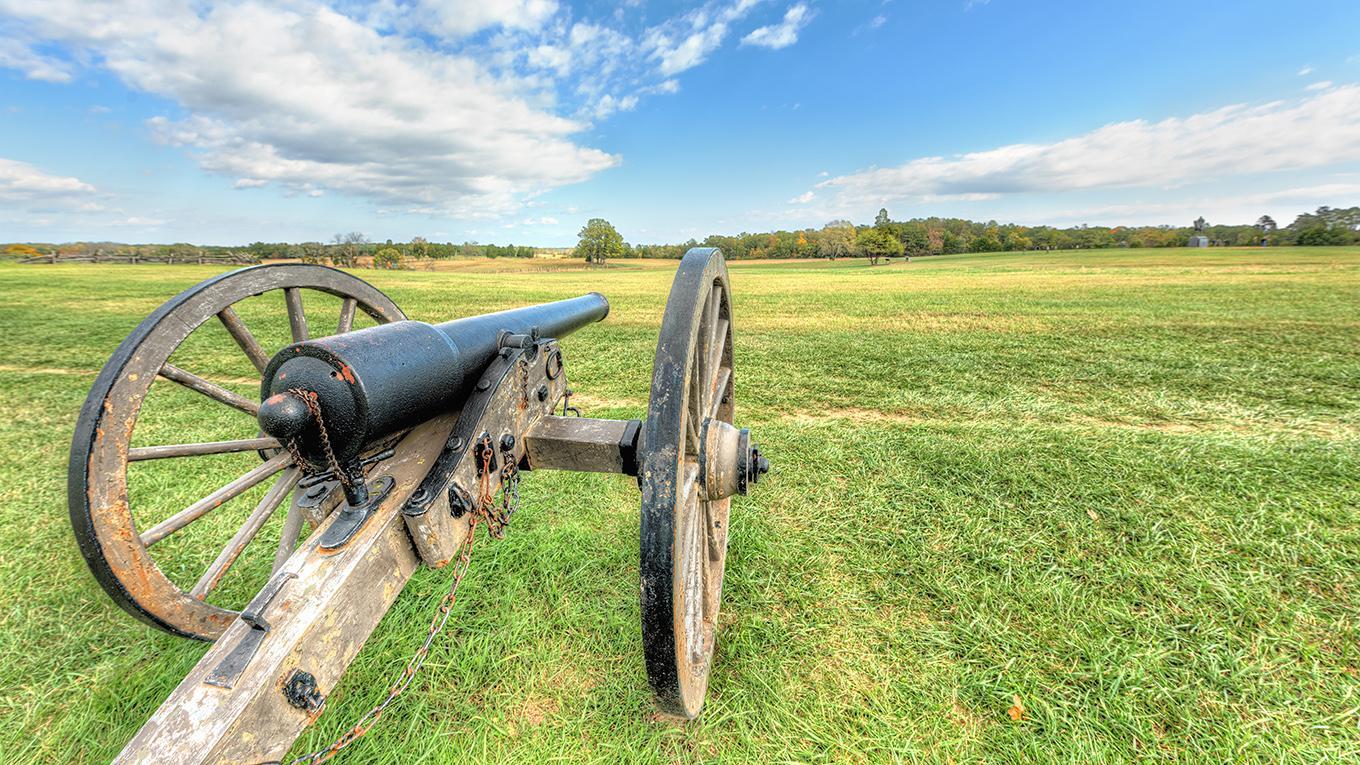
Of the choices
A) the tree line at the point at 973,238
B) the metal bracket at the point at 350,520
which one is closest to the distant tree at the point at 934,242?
the tree line at the point at 973,238

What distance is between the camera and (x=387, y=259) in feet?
181

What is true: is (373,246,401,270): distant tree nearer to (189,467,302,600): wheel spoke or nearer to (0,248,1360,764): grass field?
(0,248,1360,764): grass field

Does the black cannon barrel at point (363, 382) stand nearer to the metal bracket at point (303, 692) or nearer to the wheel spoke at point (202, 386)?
the metal bracket at point (303, 692)

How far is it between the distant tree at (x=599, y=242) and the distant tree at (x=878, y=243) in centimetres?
3203

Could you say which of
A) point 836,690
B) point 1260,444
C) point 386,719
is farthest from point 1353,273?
point 386,719

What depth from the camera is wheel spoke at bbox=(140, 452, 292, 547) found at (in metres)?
2.13

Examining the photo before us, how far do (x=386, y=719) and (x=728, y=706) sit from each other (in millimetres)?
1509

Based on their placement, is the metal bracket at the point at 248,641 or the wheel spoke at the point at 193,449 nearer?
the metal bracket at the point at 248,641

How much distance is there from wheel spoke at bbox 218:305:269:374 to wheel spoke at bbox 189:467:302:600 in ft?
1.83

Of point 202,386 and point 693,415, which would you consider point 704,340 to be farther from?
point 202,386

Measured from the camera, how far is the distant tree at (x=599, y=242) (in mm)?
69750

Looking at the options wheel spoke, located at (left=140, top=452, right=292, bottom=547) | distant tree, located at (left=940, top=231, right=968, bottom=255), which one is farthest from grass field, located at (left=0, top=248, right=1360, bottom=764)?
distant tree, located at (left=940, top=231, right=968, bottom=255)

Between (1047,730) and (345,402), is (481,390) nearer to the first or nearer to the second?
(345,402)

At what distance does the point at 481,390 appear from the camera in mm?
2168
